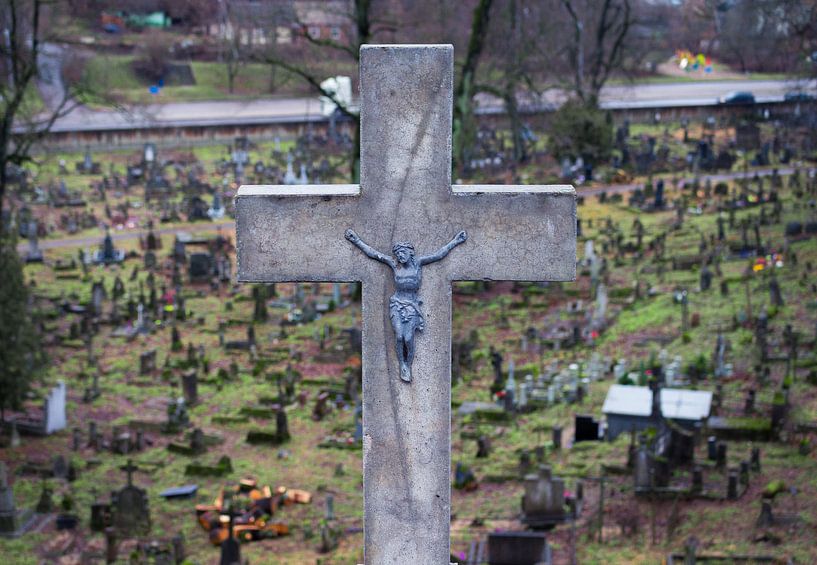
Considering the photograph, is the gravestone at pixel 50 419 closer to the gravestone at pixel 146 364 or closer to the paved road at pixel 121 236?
the gravestone at pixel 146 364

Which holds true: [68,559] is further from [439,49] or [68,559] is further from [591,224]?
[591,224]

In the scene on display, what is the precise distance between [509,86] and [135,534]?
2648 centimetres

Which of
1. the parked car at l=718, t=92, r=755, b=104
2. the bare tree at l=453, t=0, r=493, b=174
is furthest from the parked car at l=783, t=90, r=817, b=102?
the bare tree at l=453, t=0, r=493, b=174

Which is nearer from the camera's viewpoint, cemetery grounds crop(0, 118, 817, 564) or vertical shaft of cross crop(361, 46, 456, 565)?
vertical shaft of cross crop(361, 46, 456, 565)

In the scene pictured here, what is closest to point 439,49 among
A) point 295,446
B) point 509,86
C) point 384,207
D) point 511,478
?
point 384,207

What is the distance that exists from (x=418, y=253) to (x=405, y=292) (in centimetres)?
16

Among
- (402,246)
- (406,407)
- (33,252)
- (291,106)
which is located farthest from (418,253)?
(291,106)

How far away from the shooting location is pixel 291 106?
2180 inches

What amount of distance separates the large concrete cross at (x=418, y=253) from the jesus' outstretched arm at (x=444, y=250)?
0.02 meters

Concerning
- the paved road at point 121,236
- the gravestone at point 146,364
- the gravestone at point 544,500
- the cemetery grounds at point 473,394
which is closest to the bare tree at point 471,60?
the cemetery grounds at point 473,394

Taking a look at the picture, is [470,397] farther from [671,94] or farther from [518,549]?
[671,94]

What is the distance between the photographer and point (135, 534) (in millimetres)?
13695

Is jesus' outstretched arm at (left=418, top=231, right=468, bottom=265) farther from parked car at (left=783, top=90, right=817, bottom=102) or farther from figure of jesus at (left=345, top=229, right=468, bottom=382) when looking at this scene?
parked car at (left=783, top=90, right=817, bottom=102)

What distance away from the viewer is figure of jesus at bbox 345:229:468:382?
16.5ft
